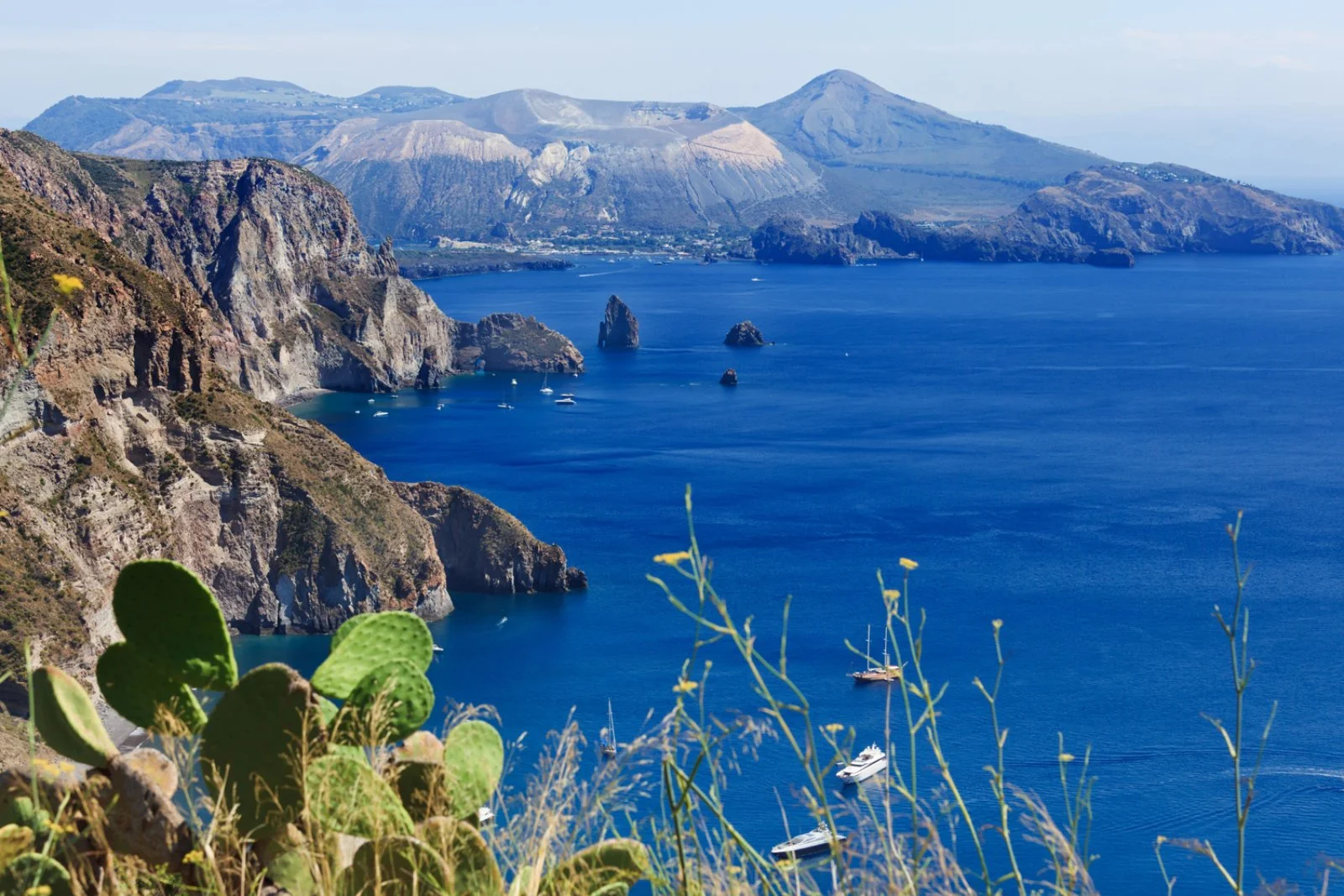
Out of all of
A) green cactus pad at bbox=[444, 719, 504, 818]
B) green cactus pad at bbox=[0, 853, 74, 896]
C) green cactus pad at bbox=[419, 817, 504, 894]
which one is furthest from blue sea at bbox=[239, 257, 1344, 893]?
green cactus pad at bbox=[0, 853, 74, 896]

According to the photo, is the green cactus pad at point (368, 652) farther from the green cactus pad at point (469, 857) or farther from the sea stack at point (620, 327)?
the sea stack at point (620, 327)

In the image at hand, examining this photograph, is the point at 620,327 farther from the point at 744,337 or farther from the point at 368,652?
the point at 368,652

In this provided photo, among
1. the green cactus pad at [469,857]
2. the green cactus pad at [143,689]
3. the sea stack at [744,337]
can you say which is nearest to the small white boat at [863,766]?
the green cactus pad at [143,689]

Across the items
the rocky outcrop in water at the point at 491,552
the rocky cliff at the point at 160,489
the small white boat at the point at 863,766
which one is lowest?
the small white boat at the point at 863,766

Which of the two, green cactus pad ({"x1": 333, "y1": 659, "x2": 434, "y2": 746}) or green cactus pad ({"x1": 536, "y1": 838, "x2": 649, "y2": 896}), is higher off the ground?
green cactus pad ({"x1": 333, "y1": 659, "x2": 434, "y2": 746})

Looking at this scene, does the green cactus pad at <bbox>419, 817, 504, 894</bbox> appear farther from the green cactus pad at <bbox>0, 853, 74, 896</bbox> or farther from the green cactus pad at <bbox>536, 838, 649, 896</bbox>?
the green cactus pad at <bbox>0, 853, 74, 896</bbox>

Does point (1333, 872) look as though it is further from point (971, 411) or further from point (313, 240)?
point (313, 240)
